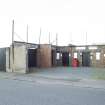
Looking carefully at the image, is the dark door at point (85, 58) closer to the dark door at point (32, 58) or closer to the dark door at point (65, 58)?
the dark door at point (65, 58)

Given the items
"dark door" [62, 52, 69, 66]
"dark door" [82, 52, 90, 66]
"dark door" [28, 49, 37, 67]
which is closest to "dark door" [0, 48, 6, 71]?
"dark door" [28, 49, 37, 67]

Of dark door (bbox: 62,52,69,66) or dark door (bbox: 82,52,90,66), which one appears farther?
dark door (bbox: 62,52,69,66)

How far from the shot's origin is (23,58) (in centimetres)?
2661

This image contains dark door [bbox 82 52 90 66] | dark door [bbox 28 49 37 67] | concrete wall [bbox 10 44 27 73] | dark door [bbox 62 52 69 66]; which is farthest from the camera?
dark door [bbox 62 52 69 66]

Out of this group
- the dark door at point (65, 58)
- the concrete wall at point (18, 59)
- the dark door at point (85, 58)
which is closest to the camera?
the concrete wall at point (18, 59)

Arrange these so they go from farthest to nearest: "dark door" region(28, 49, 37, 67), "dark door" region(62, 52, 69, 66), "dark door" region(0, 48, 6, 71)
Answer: "dark door" region(62, 52, 69, 66), "dark door" region(28, 49, 37, 67), "dark door" region(0, 48, 6, 71)

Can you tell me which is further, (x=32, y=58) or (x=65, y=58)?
(x=65, y=58)

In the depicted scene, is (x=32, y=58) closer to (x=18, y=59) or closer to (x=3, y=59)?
(x=3, y=59)

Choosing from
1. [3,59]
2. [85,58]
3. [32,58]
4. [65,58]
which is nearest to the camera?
[3,59]

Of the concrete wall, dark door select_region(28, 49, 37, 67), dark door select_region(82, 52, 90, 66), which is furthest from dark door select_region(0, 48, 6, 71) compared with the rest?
dark door select_region(82, 52, 90, 66)

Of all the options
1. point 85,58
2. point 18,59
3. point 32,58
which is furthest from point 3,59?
point 85,58

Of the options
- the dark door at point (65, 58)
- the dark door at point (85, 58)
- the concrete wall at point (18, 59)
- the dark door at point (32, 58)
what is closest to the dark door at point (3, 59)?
the concrete wall at point (18, 59)

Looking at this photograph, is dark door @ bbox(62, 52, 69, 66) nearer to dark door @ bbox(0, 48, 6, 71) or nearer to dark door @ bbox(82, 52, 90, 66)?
dark door @ bbox(82, 52, 90, 66)

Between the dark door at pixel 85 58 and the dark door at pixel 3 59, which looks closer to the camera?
the dark door at pixel 3 59
